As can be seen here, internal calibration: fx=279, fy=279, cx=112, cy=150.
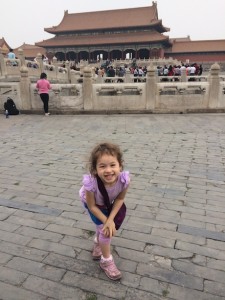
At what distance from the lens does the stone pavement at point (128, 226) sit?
2096 millimetres

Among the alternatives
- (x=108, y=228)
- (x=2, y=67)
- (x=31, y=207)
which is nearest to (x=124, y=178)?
(x=108, y=228)

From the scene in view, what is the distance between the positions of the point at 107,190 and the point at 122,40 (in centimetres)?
4133

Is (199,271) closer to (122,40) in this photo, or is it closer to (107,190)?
(107,190)

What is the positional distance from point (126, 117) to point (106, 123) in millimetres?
1126

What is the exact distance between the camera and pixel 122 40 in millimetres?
40156

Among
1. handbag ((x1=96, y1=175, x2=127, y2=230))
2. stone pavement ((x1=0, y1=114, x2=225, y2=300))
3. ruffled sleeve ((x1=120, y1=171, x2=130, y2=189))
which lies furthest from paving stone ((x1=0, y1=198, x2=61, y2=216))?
ruffled sleeve ((x1=120, y1=171, x2=130, y2=189))

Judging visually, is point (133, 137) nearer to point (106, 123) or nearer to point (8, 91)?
point (106, 123)

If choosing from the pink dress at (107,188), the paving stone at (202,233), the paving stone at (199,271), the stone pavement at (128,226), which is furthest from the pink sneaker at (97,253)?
the paving stone at (202,233)

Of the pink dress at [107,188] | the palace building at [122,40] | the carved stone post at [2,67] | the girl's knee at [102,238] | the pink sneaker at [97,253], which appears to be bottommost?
the pink sneaker at [97,253]

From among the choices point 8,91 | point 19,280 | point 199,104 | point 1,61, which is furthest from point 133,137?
point 1,61

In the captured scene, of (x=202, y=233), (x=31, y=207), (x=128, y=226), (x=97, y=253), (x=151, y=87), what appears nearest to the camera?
(x=97, y=253)

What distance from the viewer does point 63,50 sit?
4253cm

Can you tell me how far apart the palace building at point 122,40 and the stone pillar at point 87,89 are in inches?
1256

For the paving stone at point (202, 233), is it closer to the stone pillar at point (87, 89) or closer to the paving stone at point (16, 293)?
the paving stone at point (16, 293)
